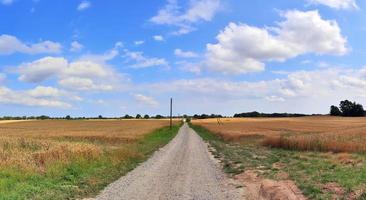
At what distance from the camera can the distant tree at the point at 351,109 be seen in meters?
191

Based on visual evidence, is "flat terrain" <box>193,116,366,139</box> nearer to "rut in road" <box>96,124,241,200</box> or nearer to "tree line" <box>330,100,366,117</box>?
"rut in road" <box>96,124,241,200</box>

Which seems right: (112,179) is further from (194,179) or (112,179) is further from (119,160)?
(119,160)

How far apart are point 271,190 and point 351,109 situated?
190m

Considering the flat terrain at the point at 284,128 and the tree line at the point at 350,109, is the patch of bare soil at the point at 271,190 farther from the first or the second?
the tree line at the point at 350,109

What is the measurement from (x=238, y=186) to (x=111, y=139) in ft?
123

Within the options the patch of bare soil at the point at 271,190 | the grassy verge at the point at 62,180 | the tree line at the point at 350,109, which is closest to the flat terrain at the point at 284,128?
the patch of bare soil at the point at 271,190

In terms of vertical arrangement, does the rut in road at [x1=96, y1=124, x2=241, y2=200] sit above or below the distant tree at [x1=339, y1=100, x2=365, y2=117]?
below

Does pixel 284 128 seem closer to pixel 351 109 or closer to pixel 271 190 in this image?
pixel 271 190

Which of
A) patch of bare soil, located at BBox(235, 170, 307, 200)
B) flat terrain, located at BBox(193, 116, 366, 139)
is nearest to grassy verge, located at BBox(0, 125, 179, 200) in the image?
patch of bare soil, located at BBox(235, 170, 307, 200)

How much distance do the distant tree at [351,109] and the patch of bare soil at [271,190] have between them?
181996 mm

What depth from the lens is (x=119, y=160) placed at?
27328mm

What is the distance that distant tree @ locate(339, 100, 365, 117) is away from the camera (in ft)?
625

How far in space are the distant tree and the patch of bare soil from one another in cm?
18200

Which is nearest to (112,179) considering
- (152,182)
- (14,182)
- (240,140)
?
(152,182)
